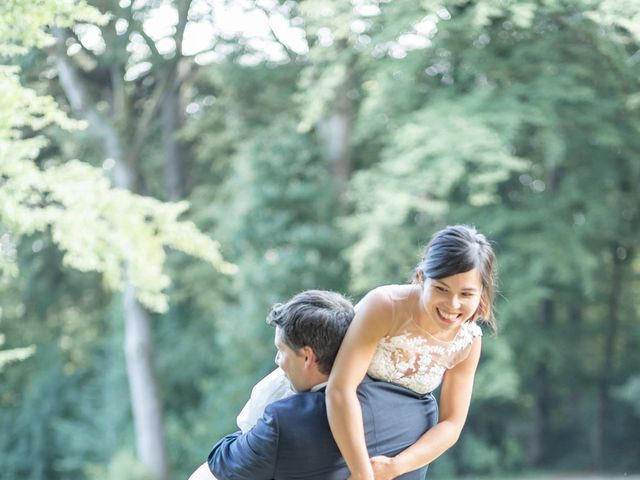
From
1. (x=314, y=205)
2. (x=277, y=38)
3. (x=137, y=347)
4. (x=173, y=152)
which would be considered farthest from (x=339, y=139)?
(x=137, y=347)

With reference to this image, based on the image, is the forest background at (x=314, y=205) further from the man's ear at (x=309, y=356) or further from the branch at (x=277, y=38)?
the man's ear at (x=309, y=356)

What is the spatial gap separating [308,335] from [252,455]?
0.23m

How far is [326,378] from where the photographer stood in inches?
64.2

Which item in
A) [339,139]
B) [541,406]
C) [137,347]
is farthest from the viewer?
[541,406]

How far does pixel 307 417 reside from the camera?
159cm

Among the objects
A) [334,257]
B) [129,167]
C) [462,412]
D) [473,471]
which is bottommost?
[473,471]

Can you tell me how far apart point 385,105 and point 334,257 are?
1.65 metres

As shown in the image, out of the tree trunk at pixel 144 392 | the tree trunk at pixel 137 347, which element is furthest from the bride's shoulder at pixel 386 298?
the tree trunk at pixel 144 392

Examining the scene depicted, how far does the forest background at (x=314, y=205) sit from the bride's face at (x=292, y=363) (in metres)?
2.53

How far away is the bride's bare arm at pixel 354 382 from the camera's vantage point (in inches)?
60.3

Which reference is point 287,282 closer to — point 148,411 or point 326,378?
point 148,411

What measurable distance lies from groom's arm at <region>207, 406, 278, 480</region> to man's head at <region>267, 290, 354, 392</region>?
91 millimetres

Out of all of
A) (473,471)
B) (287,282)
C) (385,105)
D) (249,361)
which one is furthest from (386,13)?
(473,471)

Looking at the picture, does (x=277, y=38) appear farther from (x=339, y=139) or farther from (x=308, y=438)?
(x=308, y=438)
